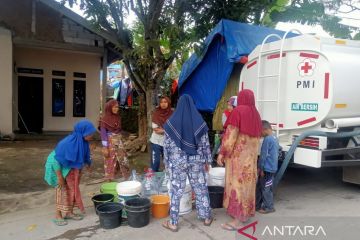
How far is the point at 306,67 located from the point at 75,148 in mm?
3415

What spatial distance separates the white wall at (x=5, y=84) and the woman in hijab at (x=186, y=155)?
8.38 m

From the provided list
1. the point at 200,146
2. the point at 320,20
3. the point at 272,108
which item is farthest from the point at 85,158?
the point at 320,20

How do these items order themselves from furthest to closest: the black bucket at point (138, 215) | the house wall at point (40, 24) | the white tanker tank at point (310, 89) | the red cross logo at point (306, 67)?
the house wall at point (40, 24), the red cross logo at point (306, 67), the white tanker tank at point (310, 89), the black bucket at point (138, 215)

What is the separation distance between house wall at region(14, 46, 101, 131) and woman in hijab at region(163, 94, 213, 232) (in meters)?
10.2

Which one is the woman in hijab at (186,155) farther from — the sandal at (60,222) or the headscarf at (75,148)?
the sandal at (60,222)

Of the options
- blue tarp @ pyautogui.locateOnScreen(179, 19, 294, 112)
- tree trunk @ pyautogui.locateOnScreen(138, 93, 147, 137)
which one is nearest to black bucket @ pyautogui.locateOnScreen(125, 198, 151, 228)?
blue tarp @ pyautogui.locateOnScreen(179, 19, 294, 112)

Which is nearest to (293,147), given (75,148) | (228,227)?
(228,227)

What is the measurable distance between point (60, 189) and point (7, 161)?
4322mm

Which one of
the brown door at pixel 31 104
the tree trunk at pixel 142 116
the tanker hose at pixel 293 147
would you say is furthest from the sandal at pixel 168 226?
the brown door at pixel 31 104

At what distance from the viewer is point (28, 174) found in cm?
729

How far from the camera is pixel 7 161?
830cm

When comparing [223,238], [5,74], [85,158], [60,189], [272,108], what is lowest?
[223,238]

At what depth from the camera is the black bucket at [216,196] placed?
520 centimetres

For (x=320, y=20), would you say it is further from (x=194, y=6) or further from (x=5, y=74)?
(x=5, y=74)
